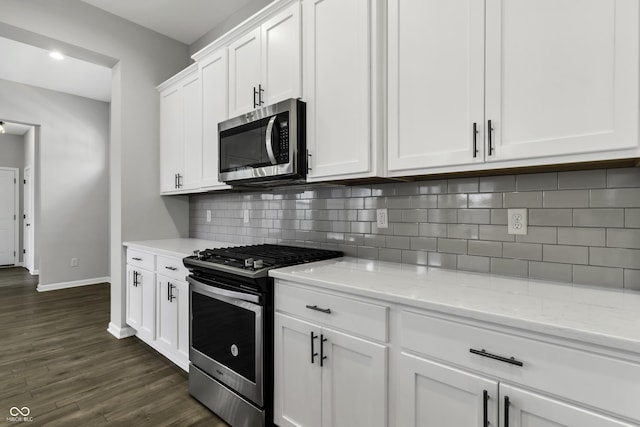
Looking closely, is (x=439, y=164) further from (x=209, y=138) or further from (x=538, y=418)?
(x=209, y=138)

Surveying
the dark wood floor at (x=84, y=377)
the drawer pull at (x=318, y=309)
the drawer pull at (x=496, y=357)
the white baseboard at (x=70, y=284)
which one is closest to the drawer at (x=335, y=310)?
the drawer pull at (x=318, y=309)

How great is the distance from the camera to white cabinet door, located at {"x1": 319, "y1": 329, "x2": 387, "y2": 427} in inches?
50.9

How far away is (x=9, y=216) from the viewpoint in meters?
6.88

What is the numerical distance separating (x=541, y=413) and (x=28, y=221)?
8546 millimetres

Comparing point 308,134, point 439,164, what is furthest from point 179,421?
point 439,164

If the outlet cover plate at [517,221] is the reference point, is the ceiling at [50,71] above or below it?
above

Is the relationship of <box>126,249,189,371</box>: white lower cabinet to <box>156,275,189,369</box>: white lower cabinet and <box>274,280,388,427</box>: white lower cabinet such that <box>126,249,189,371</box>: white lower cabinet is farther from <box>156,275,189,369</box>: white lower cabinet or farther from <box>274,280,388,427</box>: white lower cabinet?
<box>274,280,388,427</box>: white lower cabinet

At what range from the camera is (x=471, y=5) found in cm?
136

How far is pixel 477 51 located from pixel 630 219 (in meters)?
0.88

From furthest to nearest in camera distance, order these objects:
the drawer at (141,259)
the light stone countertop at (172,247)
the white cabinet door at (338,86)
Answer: the drawer at (141,259) → the light stone countertop at (172,247) → the white cabinet door at (338,86)

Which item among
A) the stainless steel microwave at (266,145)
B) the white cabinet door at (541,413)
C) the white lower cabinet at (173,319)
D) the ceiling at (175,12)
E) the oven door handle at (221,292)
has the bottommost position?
the white lower cabinet at (173,319)

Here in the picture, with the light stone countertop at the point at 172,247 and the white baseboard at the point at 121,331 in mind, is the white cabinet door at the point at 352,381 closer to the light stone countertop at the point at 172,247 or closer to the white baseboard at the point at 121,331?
the light stone countertop at the point at 172,247

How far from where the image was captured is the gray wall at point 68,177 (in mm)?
4914

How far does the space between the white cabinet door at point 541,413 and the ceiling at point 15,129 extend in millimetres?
7974
